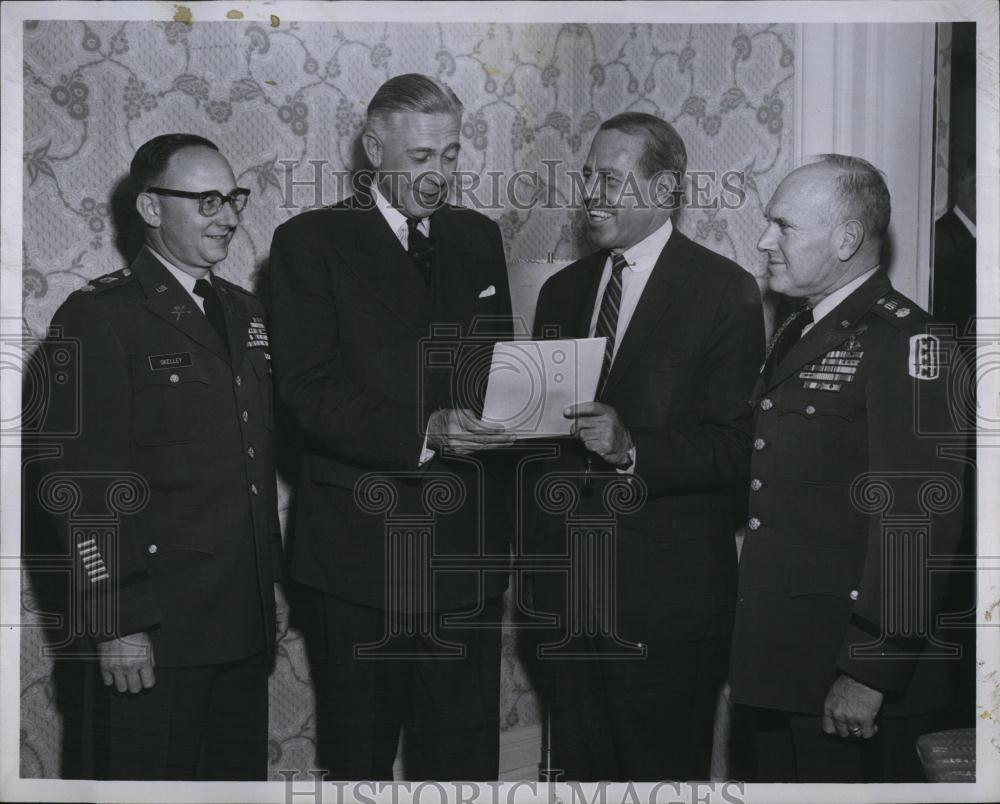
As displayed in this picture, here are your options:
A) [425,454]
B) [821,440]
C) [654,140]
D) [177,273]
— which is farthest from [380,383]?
[821,440]

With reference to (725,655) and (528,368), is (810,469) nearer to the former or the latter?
(725,655)

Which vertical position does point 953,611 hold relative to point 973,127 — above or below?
below

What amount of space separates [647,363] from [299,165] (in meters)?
0.88

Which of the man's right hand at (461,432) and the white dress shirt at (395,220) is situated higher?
the white dress shirt at (395,220)

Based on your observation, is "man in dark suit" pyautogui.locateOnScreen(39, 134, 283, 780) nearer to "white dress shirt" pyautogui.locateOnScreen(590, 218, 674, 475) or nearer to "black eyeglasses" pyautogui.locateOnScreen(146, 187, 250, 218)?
"black eyeglasses" pyautogui.locateOnScreen(146, 187, 250, 218)

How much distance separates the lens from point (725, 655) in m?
2.34

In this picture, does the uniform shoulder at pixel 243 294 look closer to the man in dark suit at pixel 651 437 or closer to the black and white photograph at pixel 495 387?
the black and white photograph at pixel 495 387

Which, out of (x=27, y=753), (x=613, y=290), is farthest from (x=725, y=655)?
(x=27, y=753)

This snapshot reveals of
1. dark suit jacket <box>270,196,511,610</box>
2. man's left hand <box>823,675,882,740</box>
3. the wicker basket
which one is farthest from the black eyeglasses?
the wicker basket

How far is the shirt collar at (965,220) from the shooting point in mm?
2348

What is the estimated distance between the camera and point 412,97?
2.30 meters

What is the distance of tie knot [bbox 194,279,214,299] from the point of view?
2.30m

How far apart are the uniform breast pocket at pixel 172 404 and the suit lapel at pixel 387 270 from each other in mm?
421

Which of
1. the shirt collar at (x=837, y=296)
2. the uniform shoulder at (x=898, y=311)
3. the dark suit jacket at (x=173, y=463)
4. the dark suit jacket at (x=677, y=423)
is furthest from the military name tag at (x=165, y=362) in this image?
the uniform shoulder at (x=898, y=311)
